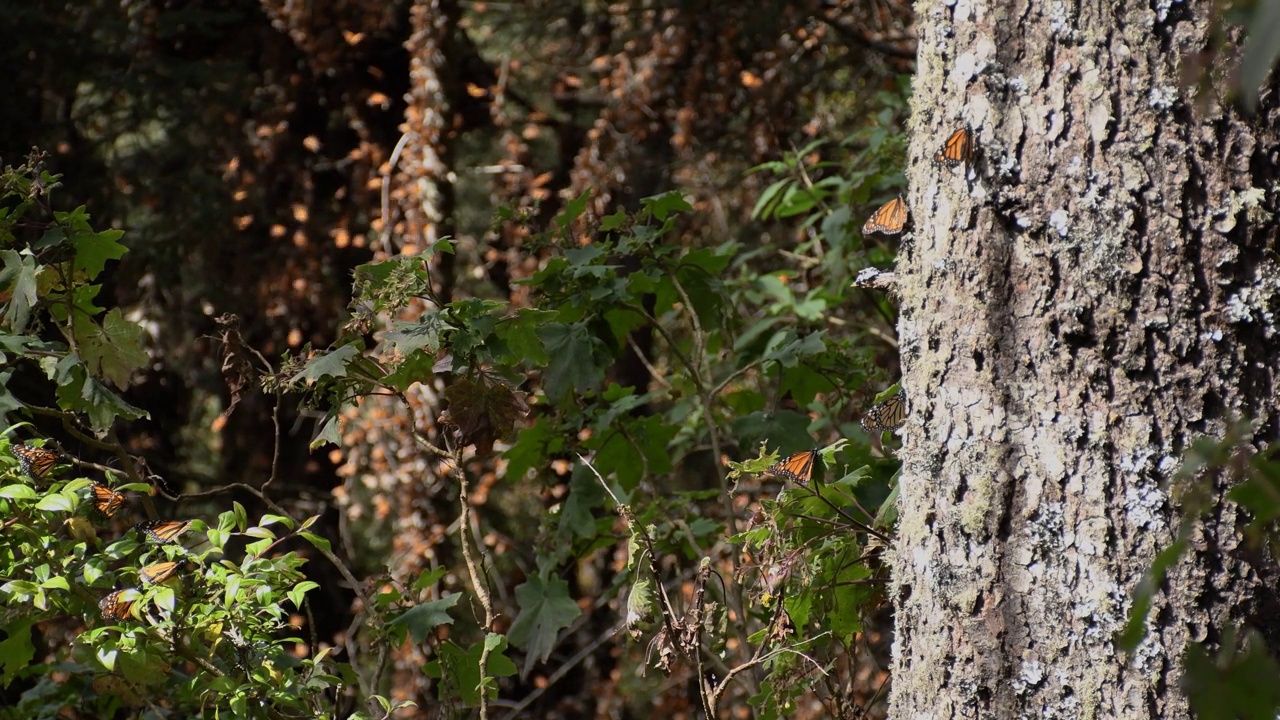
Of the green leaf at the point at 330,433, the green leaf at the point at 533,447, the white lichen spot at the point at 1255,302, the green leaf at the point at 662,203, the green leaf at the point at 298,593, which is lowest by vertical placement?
the green leaf at the point at 533,447

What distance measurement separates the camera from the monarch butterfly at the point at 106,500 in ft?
5.09

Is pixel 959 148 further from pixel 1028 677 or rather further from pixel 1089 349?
pixel 1028 677

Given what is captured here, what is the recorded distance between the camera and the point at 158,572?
4.84ft

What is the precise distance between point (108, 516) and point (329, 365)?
39 centimetres

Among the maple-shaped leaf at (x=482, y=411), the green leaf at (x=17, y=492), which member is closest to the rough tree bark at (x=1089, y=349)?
the maple-shaped leaf at (x=482, y=411)

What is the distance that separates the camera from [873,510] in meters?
1.98

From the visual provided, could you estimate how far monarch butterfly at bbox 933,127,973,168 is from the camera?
51.9 inches

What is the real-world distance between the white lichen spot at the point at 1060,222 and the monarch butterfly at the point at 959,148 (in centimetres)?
12

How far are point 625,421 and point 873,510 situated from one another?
0.54 meters

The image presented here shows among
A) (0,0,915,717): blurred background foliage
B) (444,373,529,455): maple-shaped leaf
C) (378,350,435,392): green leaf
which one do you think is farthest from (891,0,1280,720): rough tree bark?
(0,0,915,717): blurred background foliage

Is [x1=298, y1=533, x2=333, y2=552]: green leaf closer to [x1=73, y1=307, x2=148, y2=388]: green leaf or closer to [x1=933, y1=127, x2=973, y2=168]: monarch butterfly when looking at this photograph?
[x1=73, y1=307, x2=148, y2=388]: green leaf

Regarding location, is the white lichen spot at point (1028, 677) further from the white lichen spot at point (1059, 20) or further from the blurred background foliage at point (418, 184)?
the blurred background foliage at point (418, 184)

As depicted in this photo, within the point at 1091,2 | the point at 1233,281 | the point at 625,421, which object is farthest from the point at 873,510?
the point at 1091,2

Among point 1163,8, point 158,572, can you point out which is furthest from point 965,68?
point 158,572
